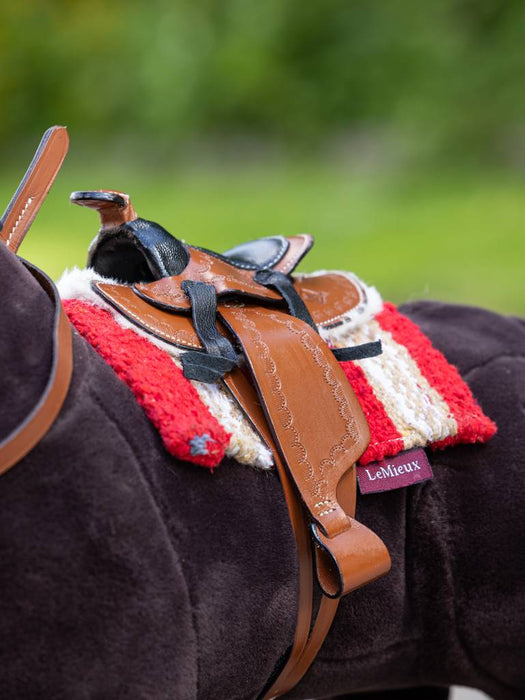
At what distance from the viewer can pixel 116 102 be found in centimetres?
1065

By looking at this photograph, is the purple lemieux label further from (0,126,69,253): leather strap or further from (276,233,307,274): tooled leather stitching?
(0,126,69,253): leather strap

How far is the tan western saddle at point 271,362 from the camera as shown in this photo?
3.31ft

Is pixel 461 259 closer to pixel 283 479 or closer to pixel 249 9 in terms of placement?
pixel 283 479

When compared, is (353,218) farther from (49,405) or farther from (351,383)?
(49,405)

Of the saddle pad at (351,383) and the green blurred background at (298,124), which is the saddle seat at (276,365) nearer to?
the saddle pad at (351,383)

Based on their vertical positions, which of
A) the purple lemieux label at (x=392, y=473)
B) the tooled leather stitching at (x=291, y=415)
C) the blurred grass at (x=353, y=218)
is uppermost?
the tooled leather stitching at (x=291, y=415)

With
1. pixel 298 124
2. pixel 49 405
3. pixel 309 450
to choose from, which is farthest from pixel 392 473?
pixel 298 124

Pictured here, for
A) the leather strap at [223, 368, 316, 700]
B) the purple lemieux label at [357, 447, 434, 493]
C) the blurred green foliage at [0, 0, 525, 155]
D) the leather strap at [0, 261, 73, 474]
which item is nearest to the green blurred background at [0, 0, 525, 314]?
the blurred green foliage at [0, 0, 525, 155]

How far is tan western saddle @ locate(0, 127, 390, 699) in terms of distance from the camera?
3.31 ft

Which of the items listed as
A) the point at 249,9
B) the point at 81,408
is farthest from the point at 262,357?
the point at 249,9

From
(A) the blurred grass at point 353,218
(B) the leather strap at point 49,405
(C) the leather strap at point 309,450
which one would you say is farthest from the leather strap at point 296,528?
(A) the blurred grass at point 353,218

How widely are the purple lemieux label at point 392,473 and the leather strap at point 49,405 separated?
405 millimetres

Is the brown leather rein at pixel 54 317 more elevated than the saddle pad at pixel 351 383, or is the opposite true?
the brown leather rein at pixel 54 317

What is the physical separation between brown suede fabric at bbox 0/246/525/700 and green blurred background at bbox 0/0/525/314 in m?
3.82
